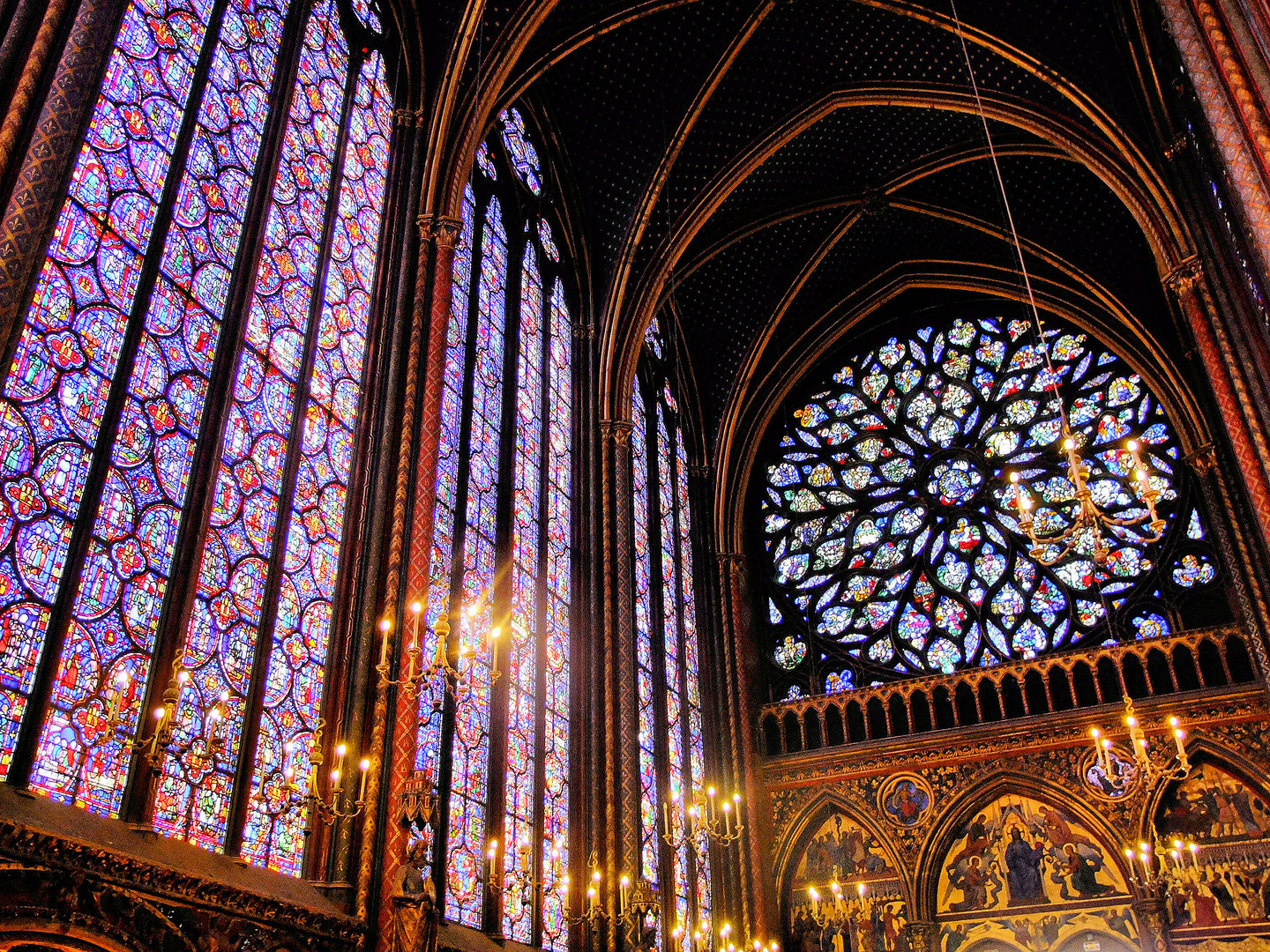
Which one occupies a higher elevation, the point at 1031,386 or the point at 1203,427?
the point at 1031,386

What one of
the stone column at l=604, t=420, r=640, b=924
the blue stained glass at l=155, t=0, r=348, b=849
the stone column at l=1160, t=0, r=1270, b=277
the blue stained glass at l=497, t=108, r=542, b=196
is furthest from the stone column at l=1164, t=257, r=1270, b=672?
the blue stained glass at l=155, t=0, r=348, b=849

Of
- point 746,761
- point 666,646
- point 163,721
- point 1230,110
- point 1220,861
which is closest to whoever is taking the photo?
point 163,721

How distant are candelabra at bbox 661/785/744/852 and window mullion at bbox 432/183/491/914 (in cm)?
241

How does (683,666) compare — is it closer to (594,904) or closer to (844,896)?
(844,896)

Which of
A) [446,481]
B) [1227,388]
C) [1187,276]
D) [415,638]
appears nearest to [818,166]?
[1187,276]

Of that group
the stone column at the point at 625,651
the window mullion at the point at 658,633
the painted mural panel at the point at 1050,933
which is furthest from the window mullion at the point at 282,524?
the painted mural panel at the point at 1050,933

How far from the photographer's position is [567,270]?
16.7 metres

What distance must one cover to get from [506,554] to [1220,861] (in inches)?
404

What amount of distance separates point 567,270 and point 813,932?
34.8 feet

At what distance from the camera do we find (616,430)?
622 inches

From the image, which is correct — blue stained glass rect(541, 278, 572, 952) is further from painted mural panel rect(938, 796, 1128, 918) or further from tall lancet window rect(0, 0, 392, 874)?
painted mural panel rect(938, 796, 1128, 918)

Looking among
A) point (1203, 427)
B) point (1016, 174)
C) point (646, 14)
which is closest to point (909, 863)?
point (1203, 427)

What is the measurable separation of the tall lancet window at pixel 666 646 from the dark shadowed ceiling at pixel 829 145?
1.54 meters

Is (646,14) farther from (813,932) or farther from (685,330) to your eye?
(813,932)
